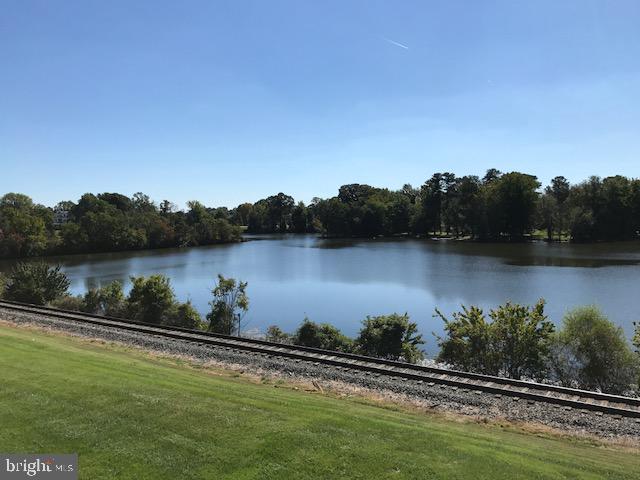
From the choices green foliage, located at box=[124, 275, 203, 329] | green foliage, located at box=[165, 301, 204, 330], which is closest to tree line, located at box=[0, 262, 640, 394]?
green foliage, located at box=[165, 301, 204, 330]

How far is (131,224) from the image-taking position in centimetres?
11275

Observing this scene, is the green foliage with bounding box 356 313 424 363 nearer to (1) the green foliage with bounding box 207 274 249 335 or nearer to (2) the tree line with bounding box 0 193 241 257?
(1) the green foliage with bounding box 207 274 249 335

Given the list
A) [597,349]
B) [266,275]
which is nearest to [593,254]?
[266,275]

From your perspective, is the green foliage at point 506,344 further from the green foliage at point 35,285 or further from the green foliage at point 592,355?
the green foliage at point 35,285

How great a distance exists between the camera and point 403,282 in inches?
1902

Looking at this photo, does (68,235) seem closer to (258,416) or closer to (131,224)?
(131,224)

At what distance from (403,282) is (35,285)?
102ft

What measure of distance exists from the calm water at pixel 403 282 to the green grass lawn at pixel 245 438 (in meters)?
15.8

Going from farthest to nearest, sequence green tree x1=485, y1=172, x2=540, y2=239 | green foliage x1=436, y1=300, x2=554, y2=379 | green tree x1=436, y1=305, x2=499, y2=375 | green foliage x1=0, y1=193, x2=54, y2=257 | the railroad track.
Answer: green tree x1=485, y1=172, x2=540, y2=239
green foliage x1=0, y1=193, x2=54, y2=257
green tree x1=436, y1=305, x2=499, y2=375
green foliage x1=436, y1=300, x2=554, y2=379
the railroad track

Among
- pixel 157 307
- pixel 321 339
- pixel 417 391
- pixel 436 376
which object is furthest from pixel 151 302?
pixel 417 391

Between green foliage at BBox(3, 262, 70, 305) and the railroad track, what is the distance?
1399 centimetres

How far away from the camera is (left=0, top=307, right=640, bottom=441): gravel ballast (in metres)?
Answer: 11.7

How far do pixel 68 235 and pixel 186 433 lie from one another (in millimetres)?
101890

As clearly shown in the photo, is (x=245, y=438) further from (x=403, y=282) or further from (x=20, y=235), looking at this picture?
(x=20, y=235)
